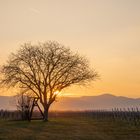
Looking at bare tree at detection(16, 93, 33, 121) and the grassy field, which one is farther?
bare tree at detection(16, 93, 33, 121)

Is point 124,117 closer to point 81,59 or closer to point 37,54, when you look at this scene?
point 81,59

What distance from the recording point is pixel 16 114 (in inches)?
2660

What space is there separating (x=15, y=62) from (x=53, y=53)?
6.29 metres

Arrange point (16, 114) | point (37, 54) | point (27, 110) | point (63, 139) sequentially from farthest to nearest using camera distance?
1. point (16, 114)
2. point (37, 54)
3. point (27, 110)
4. point (63, 139)

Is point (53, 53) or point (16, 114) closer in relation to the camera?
point (53, 53)

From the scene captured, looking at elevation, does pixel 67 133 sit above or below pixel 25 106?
below

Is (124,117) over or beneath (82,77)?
beneath

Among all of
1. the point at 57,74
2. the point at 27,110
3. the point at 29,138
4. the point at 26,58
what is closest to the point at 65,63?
the point at 57,74

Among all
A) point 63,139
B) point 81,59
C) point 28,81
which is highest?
point 81,59

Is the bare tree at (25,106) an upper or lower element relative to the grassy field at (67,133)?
upper

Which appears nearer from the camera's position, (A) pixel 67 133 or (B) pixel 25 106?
(A) pixel 67 133

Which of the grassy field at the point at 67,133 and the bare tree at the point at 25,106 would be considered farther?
the bare tree at the point at 25,106

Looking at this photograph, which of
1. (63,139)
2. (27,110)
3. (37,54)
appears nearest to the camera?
(63,139)

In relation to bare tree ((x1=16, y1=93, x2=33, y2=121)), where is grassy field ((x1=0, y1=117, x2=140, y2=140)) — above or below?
below
